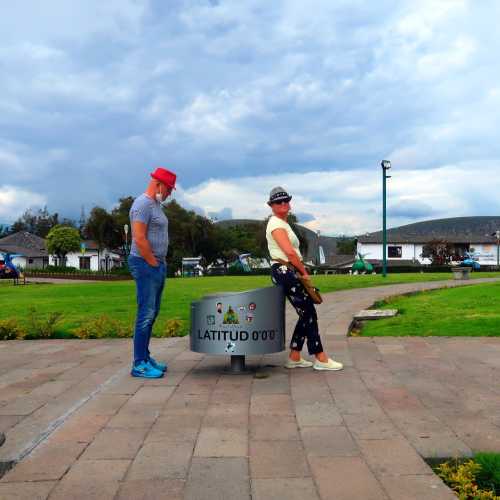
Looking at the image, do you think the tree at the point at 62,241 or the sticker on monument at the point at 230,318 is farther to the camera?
the tree at the point at 62,241

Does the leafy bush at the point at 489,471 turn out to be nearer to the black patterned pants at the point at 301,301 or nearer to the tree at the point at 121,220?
the black patterned pants at the point at 301,301

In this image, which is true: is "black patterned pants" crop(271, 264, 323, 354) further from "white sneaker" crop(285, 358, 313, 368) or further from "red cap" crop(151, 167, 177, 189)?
"red cap" crop(151, 167, 177, 189)

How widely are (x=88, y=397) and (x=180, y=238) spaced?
209ft

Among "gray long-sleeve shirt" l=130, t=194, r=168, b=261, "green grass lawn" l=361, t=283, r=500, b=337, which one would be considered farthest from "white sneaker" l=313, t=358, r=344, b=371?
"green grass lawn" l=361, t=283, r=500, b=337

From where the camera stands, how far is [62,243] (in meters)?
68.5

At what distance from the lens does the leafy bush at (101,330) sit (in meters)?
8.91

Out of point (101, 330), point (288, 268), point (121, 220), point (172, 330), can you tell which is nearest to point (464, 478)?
point (288, 268)

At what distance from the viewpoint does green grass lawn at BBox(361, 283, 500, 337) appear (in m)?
8.52

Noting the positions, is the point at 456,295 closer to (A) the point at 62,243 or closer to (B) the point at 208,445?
(B) the point at 208,445

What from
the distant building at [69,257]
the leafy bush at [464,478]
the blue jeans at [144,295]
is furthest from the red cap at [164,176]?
the distant building at [69,257]

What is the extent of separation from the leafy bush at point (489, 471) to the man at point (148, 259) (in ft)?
10.2

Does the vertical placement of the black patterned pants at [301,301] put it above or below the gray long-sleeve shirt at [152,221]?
below

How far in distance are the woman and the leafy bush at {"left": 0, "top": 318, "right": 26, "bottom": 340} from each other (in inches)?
195

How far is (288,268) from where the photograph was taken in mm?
5609
